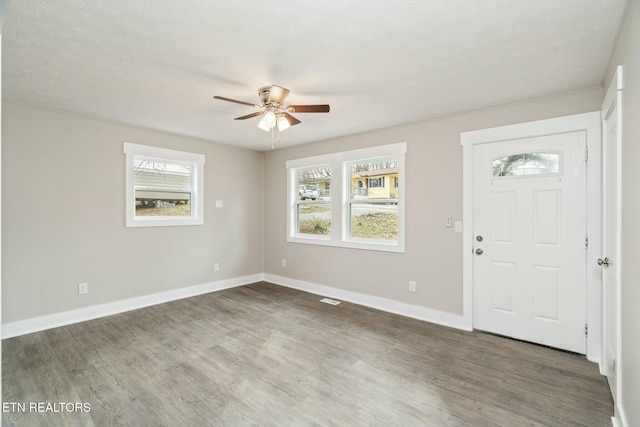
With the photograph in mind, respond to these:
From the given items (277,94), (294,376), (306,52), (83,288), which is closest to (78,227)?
(83,288)

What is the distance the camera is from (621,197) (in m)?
2.09

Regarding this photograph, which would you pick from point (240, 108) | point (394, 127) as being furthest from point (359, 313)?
point (240, 108)

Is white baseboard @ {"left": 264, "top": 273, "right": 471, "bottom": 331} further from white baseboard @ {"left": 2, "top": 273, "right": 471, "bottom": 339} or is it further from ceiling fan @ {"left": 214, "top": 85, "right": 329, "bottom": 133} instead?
ceiling fan @ {"left": 214, "top": 85, "right": 329, "bottom": 133}

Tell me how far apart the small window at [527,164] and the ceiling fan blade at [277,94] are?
2.34 m

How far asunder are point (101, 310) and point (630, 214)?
512 centimetres

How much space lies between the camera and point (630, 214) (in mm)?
1870

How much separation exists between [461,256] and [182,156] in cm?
402

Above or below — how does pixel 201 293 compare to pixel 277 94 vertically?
below

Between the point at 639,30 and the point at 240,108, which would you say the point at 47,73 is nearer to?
the point at 240,108

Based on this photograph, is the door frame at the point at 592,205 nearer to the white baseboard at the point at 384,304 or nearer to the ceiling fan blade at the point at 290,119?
the white baseboard at the point at 384,304

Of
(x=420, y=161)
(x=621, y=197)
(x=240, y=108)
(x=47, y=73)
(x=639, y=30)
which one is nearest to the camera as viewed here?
(x=639, y=30)

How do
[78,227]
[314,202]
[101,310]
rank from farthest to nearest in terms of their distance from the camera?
1. [314,202]
2. [101,310]
3. [78,227]

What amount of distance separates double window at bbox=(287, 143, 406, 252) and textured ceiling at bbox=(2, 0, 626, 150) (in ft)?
3.41

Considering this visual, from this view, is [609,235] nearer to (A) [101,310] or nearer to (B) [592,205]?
(B) [592,205]
